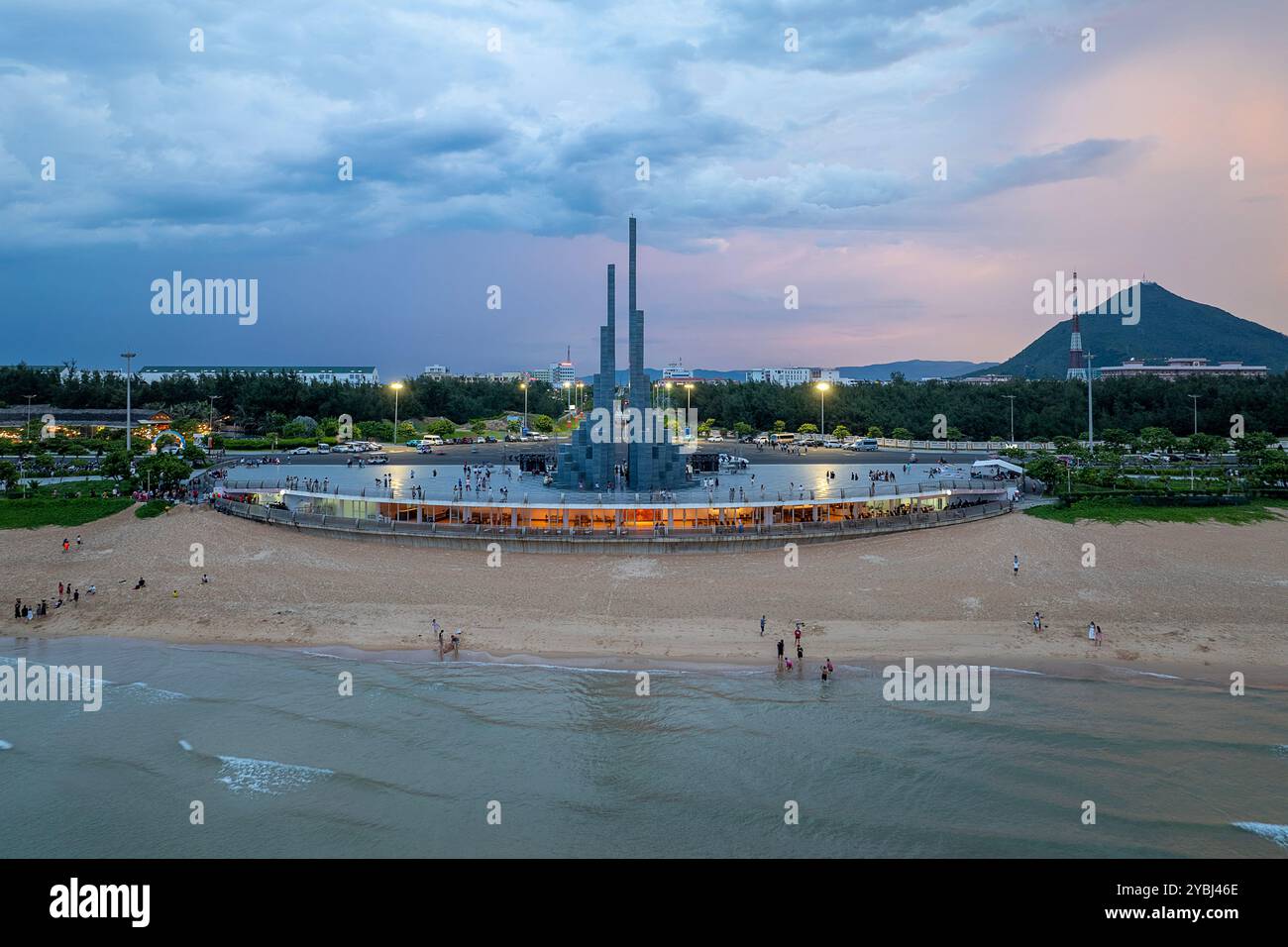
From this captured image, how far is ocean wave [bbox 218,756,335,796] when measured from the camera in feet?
60.2

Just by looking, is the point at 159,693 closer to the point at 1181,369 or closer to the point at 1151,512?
the point at 1151,512

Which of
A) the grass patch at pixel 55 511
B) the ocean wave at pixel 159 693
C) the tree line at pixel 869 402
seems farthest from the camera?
the tree line at pixel 869 402

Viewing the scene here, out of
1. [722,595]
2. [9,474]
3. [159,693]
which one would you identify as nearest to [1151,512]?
[722,595]

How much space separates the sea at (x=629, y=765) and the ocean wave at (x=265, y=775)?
0.07 m

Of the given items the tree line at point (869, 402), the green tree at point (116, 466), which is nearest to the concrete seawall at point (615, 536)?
the green tree at point (116, 466)

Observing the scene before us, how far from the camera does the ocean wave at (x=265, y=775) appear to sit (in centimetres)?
1834

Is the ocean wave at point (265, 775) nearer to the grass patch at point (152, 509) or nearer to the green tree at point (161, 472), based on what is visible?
the grass patch at point (152, 509)

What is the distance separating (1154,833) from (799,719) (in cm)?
840

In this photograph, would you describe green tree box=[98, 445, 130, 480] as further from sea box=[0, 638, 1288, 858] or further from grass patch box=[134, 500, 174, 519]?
sea box=[0, 638, 1288, 858]

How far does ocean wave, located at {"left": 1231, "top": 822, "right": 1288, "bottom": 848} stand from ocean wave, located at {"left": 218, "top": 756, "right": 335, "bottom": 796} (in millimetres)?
21283

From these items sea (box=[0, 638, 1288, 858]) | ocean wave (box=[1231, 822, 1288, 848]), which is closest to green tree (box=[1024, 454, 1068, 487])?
sea (box=[0, 638, 1288, 858])
